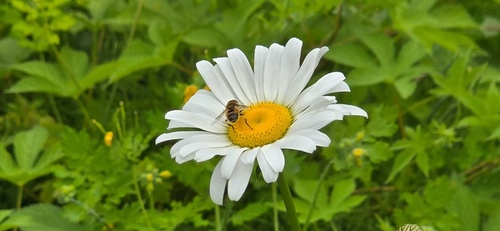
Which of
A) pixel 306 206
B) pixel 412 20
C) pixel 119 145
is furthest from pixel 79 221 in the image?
pixel 412 20

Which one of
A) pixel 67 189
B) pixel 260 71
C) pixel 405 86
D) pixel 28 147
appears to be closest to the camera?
pixel 260 71

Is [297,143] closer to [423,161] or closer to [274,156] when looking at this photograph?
[274,156]

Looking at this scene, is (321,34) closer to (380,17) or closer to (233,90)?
(380,17)

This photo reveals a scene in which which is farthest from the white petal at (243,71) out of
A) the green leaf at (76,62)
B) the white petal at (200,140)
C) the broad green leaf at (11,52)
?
the broad green leaf at (11,52)

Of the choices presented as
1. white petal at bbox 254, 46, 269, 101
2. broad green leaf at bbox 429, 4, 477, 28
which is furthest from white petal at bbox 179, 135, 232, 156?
broad green leaf at bbox 429, 4, 477, 28

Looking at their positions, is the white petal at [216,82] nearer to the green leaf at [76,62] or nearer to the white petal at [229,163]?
the white petal at [229,163]

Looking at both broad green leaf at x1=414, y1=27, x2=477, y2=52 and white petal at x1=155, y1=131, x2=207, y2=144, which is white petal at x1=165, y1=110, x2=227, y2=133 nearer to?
white petal at x1=155, y1=131, x2=207, y2=144

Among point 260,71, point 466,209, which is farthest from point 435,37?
point 260,71
